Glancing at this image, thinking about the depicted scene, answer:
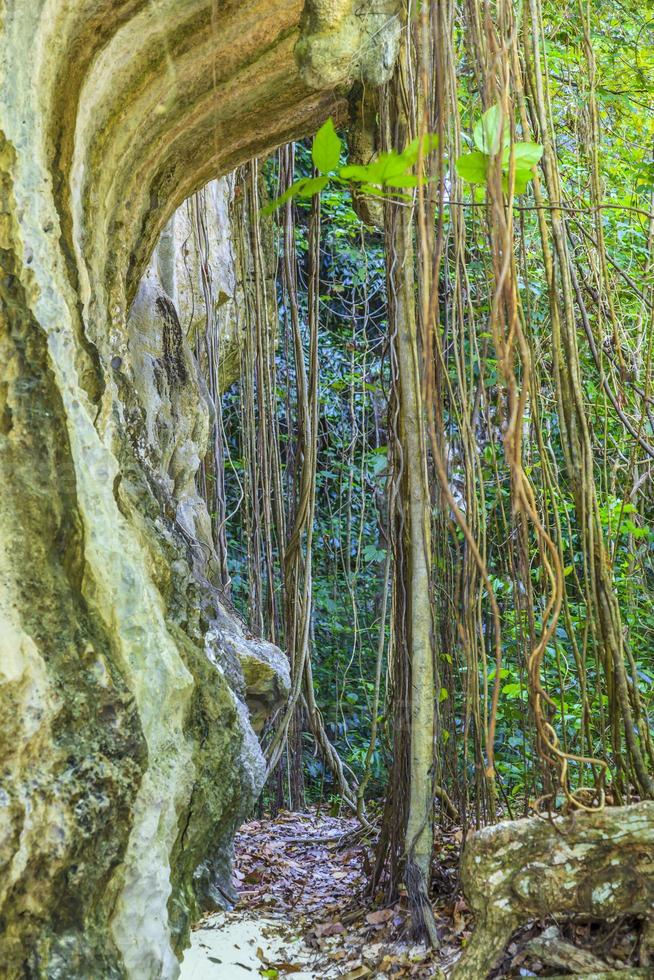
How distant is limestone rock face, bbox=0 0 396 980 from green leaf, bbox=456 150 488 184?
79 cm

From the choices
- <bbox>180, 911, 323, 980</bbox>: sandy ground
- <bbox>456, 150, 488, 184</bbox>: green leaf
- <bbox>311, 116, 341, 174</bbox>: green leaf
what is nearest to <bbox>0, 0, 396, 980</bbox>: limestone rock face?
<bbox>180, 911, 323, 980</bbox>: sandy ground

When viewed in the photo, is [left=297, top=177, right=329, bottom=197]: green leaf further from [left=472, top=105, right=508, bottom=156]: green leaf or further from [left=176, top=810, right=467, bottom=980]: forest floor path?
[left=176, top=810, right=467, bottom=980]: forest floor path

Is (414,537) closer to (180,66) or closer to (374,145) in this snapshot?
(374,145)

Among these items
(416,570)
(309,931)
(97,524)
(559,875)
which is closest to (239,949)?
(309,931)

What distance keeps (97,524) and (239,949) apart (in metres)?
1.23

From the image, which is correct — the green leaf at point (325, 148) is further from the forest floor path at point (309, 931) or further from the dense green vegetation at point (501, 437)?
the forest floor path at point (309, 931)

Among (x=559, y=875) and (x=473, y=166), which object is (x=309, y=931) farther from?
(x=473, y=166)

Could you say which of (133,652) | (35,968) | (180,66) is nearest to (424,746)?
(133,652)

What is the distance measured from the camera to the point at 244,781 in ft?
8.77

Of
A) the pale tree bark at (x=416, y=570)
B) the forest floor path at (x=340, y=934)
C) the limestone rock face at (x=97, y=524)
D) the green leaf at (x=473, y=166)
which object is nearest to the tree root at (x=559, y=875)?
the forest floor path at (x=340, y=934)

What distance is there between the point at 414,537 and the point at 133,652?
871mm

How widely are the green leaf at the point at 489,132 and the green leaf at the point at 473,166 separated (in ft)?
0.06

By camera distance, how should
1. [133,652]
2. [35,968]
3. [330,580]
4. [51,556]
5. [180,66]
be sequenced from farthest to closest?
[330,580] → [180,66] → [133,652] → [51,556] → [35,968]

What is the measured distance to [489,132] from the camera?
49.9 inches
